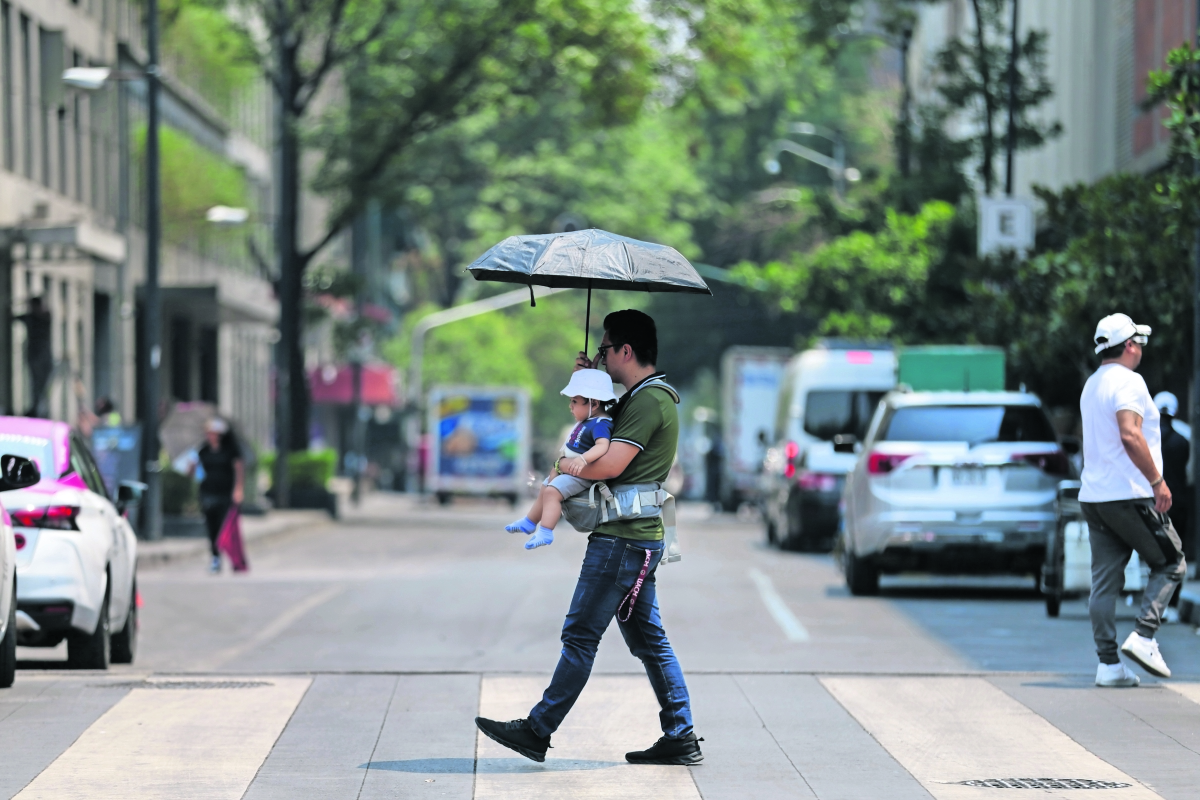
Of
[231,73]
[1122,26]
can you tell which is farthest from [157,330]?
[231,73]

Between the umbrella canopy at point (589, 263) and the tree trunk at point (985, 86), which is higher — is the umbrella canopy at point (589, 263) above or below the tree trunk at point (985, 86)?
below

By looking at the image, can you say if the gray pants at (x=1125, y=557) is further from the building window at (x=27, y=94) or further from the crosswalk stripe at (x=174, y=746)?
the building window at (x=27, y=94)

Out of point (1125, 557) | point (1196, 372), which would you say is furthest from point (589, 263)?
point (1196, 372)

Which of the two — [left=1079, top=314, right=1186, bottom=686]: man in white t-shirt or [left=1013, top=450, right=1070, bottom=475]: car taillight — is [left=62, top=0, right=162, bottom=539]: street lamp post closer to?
[left=1013, top=450, right=1070, bottom=475]: car taillight

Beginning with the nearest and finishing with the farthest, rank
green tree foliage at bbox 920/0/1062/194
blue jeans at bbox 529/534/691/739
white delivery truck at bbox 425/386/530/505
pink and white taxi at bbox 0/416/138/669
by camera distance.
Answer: blue jeans at bbox 529/534/691/739 → pink and white taxi at bbox 0/416/138/669 → green tree foliage at bbox 920/0/1062/194 → white delivery truck at bbox 425/386/530/505

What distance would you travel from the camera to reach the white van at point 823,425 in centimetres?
2581

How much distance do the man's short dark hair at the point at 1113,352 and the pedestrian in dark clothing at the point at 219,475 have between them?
43.6 ft

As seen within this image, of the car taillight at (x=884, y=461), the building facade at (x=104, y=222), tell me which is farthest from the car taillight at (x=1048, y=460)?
the building facade at (x=104, y=222)

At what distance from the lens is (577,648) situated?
7844mm

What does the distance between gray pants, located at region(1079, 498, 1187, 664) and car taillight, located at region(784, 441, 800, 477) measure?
1548cm

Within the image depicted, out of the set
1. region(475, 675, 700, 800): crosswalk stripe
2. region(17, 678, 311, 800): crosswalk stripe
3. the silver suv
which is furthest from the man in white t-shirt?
the silver suv

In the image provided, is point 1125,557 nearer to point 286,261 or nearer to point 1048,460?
point 1048,460

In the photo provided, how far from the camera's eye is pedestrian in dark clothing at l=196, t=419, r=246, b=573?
2223 centimetres

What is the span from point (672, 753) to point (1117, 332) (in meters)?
3.85
